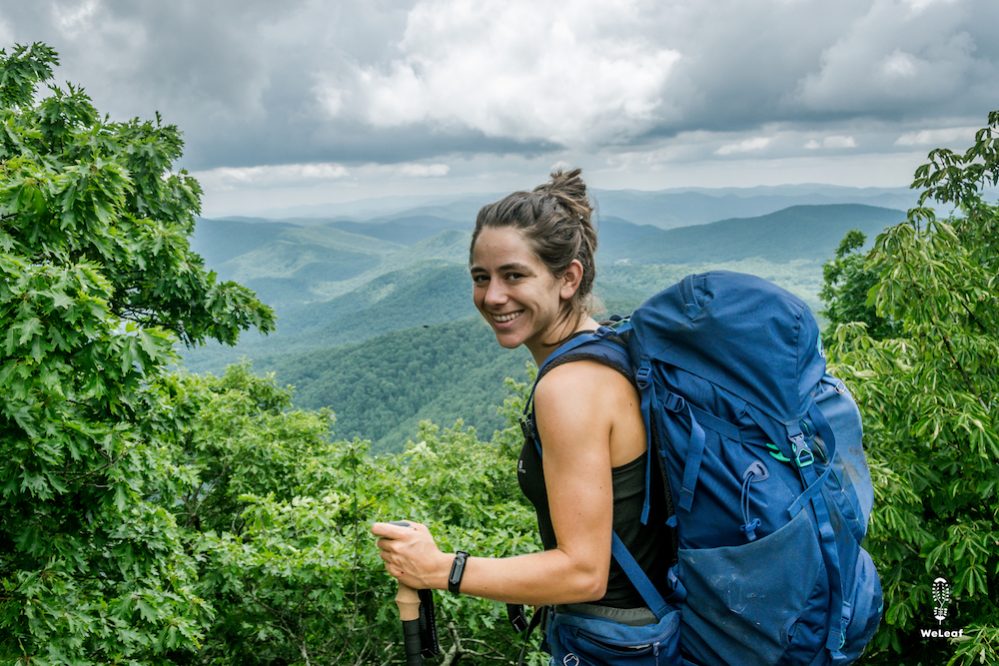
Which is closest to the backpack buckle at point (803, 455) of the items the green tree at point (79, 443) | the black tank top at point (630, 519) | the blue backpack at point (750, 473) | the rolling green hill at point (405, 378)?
the blue backpack at point (750, 473)

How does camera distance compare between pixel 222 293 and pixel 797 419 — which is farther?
pixel 222 293

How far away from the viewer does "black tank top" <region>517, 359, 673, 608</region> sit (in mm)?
1624

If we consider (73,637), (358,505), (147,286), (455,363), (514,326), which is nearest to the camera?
(514,326)

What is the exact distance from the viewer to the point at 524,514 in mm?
6582

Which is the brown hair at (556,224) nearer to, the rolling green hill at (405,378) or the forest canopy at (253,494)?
the forest canopy at (253,494)

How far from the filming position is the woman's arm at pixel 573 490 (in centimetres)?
153

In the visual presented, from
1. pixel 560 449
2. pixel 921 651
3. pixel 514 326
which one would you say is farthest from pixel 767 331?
pixel 921 651

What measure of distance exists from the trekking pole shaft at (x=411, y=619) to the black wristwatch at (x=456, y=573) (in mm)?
166

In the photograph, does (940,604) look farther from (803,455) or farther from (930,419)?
(803,455)

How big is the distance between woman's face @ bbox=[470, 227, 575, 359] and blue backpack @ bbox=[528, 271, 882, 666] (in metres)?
0.24

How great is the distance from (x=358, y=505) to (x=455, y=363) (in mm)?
115257

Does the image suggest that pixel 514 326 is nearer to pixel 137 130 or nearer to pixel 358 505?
pixel 358 505

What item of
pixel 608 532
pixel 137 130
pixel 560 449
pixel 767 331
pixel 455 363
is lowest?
pixel 455 363

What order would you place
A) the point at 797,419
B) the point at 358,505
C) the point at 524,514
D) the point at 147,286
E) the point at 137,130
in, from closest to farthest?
the point at 797,419 → the point at 358,505 → the point at 524,514 → the point at 147,286 → the point at 137,130
